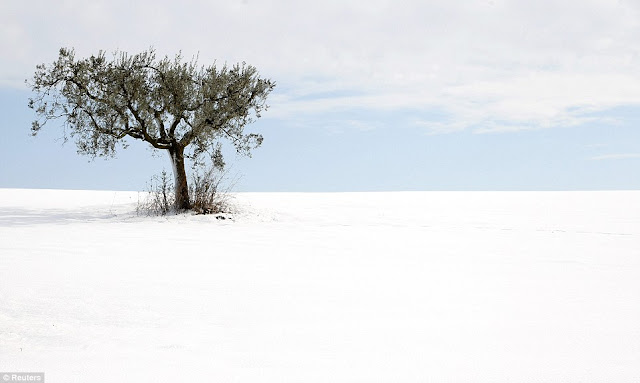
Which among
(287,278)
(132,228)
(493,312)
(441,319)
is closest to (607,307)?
(493,312)

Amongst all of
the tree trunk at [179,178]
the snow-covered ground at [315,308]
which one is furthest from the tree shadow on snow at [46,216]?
the snow-covered ground at [315,308]

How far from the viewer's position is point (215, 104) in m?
18.8

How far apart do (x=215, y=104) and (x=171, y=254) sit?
33.1 ft

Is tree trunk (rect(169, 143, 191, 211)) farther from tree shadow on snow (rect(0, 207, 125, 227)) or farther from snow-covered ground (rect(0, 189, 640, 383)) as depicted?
snow-covered ground (rect(0, 189, 640, 383))

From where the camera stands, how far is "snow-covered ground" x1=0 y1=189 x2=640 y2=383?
420 centimetres

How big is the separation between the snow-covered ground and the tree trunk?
18.7 ft

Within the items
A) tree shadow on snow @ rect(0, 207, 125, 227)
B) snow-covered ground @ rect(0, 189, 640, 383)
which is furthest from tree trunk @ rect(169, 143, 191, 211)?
snow-covered ground @ rect(0, 189, 640, 383)

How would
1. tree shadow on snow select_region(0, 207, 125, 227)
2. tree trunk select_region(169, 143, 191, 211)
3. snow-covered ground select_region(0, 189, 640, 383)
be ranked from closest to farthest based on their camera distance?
snow-covered ground select_region(0, 189, 640, 383)
tree shadow on snow select_region(0, 207, 125, 227)
tree trunk select_region(169, 143, 191, 211)

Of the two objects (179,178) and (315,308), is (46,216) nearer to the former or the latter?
(179,178)

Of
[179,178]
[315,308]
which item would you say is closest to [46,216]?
[179,178]

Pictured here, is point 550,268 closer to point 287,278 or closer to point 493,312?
point 493,312

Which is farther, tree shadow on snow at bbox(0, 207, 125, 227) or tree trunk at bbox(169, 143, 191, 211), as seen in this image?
tree trunk at bbox(169, 143, 191, 211)

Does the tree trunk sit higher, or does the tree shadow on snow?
the tree trunk

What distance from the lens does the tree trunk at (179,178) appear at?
59.8 ft
